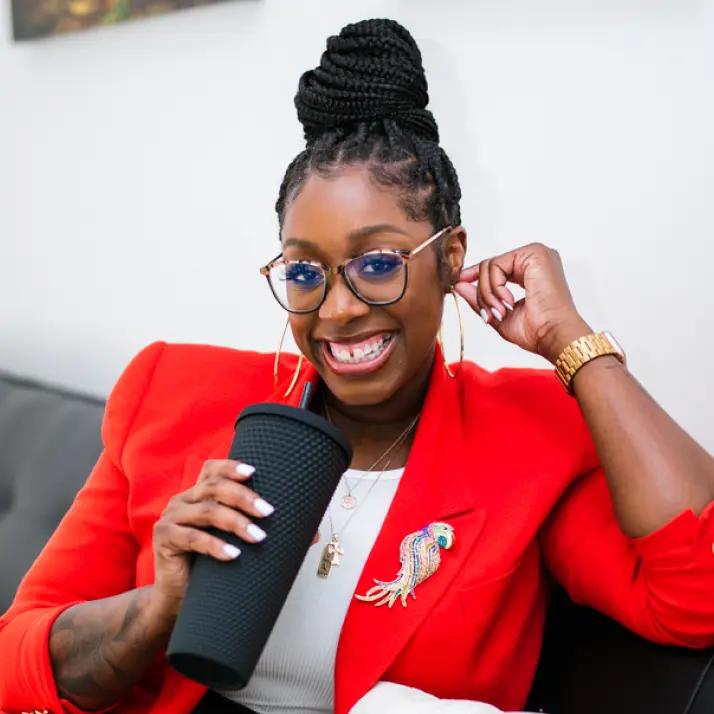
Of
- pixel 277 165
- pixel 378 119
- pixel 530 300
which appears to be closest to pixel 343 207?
pixel 378 119

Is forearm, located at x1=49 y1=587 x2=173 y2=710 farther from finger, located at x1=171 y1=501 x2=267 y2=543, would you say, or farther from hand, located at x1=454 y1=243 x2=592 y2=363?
hand, located at x1=454 y1=243 x2=592 y2=363

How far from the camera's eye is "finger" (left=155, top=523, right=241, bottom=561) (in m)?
0.84

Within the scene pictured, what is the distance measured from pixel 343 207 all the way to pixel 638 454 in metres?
0.41

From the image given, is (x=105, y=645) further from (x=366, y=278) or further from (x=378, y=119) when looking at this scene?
(x=378, y=119)

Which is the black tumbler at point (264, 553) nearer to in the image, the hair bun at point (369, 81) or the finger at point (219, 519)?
the finger at point (219, 519)

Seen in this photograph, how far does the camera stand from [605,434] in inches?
42.0

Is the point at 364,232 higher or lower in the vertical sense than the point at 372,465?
higher

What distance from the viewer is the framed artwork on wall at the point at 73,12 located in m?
1.87

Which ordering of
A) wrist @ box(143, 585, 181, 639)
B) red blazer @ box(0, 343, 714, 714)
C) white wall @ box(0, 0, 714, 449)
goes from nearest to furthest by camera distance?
wrist @ box(143, 585, 181, 639)
red blazer @ box(0, 343, 714, 714)
white wall @ box(0, 0, 714, 449)

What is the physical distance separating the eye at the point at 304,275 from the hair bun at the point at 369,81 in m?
0.19

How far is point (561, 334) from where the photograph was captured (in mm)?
1126

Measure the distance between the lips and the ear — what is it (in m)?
0.12

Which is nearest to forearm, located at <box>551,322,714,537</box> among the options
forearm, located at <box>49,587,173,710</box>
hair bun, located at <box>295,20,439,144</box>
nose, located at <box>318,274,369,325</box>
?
nose, located at <box>318,274,369,325</box>

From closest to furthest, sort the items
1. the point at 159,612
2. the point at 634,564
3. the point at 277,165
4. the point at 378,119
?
the point at 159,612, the point at 634,564, the point at 378,119, the point at 277,165
